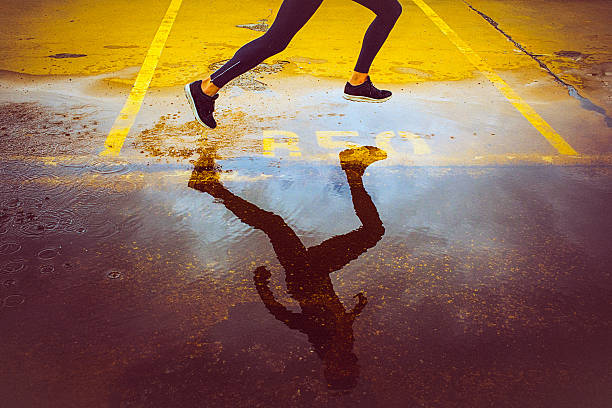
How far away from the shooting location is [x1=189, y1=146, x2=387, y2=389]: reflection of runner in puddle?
2.38 meters

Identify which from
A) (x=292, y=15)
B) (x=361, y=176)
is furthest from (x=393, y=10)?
(x=361, y=176)

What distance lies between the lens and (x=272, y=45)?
162 inches

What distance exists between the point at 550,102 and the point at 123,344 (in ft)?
14.7

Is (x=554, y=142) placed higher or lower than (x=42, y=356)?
lower

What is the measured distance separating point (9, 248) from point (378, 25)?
3.21 m

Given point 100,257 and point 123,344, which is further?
point 100,257

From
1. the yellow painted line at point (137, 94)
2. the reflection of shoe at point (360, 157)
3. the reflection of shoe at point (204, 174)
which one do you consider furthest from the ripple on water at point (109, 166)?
the reflection of shoe at point (360, 157)

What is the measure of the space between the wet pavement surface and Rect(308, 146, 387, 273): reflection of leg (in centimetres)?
1

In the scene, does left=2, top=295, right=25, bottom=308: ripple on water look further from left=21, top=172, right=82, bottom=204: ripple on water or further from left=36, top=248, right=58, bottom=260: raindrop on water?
left=21, top=172, right=82, bottom=204: ripple on water

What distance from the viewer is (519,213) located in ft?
11.5

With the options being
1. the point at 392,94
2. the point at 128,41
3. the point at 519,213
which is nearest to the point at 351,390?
the point at 519,213

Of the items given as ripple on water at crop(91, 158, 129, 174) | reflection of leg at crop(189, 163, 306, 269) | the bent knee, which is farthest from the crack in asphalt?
ripple on water at crop(91, 158, 129, 174)

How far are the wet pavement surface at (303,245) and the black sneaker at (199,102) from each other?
0.19 metres

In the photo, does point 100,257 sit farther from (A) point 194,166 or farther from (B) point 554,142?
(B) point 554,142
